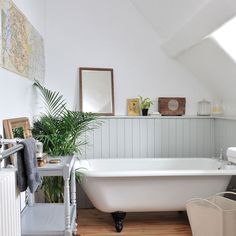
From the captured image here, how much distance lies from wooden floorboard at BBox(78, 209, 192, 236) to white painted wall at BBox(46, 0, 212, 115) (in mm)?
1367

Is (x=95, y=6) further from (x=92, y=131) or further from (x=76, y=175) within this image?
(x=76, y=175)

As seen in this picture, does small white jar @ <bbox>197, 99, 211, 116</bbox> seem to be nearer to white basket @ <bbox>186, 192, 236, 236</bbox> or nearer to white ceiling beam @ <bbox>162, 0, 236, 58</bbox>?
white ceiling beam @ <bbox>162, 0, 236, 58</bbox>

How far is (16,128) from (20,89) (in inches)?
16.2

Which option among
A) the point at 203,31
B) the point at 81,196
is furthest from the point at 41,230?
the point at 203,31

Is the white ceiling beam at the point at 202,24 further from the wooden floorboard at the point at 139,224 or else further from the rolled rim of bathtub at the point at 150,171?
the wooden floorboard at the point at 139,224

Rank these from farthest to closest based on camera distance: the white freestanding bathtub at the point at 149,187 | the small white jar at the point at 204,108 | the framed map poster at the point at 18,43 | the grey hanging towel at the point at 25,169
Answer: the small white jar at the point at 204,108 < the white freestanding bathtub at the point at 149,187 < the framed map poster at the point at 18,43 < the grey hanging towel at the point at 25,169

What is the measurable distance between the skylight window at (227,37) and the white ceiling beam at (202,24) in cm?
12

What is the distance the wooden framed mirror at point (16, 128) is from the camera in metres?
2.25

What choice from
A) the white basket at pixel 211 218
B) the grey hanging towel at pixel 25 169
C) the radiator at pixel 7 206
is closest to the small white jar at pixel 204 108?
the white basket at pixel 211 218

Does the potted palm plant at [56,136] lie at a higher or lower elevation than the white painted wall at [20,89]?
lower

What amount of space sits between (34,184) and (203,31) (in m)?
2.16

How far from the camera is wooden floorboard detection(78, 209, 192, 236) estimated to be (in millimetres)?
3139

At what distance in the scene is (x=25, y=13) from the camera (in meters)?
2.87

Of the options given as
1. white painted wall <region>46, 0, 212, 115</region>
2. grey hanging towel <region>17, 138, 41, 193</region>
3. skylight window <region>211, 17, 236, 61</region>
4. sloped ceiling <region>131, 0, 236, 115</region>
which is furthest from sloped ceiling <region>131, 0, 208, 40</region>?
grey hanging towel <region>17, 138, 41, 193</region>
